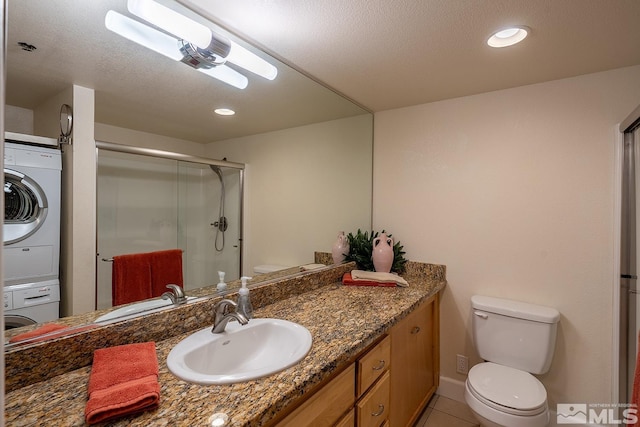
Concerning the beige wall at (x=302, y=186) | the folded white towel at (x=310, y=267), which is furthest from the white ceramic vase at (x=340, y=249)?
the folded white towel at (x=310, y=267)

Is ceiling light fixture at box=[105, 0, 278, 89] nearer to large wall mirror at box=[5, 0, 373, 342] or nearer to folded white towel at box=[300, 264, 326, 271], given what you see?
large wall mirror at box=[5, 0, 373, 342]

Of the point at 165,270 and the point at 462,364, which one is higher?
the point at 165,270

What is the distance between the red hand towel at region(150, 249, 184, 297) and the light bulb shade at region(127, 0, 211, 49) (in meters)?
0.88

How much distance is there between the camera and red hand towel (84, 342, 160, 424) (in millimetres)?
730

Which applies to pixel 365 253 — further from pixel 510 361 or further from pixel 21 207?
pixel 21 207

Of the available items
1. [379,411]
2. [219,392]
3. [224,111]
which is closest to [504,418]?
[379,411]

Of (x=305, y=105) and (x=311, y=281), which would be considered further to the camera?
(x=305, y=105)

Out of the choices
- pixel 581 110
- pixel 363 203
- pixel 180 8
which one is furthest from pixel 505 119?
pixel 180 8

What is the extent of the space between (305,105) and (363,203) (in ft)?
2.98

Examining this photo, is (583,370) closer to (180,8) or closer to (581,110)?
(581,110)

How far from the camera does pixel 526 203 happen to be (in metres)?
1.96

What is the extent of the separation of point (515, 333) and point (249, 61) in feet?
7.01

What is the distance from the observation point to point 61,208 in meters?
0.99

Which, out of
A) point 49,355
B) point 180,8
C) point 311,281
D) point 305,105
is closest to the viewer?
point 49,355
